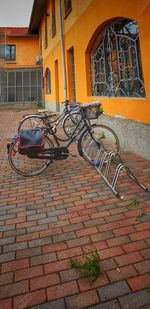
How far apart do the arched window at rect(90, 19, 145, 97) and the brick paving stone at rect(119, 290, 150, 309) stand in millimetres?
4084

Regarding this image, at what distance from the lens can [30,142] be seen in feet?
14.2

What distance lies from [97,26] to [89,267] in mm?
6288

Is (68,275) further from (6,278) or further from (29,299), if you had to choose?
(6,278)

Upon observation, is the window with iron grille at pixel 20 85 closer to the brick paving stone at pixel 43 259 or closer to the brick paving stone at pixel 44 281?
the brick paving stone at pixel 43 259

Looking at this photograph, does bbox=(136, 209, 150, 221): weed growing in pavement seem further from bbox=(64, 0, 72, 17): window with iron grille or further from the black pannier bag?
bbox=(64, 0, 72, 17): window with iron grille

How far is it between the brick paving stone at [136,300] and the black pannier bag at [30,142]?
2901mm

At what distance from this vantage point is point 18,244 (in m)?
2.53

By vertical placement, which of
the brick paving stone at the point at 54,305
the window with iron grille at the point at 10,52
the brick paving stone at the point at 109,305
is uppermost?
the window with iron grille at the point at 10,52

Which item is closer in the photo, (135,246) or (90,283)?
(90,283)

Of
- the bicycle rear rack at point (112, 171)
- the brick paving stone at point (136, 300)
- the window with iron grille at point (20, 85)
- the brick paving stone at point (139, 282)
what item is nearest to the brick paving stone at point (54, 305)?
the brick paving stone at point (136, 300)

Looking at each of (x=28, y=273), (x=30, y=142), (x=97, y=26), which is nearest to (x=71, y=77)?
(x=97, y=26)

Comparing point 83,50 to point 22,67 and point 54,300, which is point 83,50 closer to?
Answer: point 54,300

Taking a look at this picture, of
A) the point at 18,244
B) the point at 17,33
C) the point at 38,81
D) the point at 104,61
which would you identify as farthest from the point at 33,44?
the point at 18,244

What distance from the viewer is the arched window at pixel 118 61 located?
5436 mm
